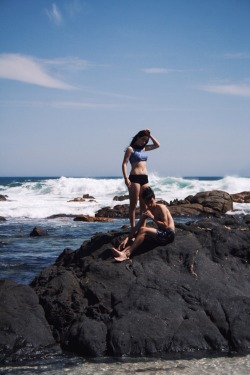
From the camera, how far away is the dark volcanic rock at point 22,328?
682 cm

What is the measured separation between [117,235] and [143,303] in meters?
1.89

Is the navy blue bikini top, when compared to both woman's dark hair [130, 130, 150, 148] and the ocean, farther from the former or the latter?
the ocean

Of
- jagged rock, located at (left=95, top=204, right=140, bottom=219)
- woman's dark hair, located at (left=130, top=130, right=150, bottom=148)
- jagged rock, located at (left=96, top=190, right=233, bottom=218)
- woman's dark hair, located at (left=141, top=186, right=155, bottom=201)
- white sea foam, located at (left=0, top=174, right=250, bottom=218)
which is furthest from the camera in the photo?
white sea foam, located at (left=0, top=174, right=250, bottom=218)

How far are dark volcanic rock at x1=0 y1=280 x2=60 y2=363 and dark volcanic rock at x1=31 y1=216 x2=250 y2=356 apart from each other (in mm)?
198

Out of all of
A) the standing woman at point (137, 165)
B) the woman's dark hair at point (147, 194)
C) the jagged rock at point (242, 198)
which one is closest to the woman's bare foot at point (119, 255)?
the standing woman at point (137, 165)

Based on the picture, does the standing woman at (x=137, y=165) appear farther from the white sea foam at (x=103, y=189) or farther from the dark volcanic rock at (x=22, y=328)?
the white sea foam at (x=103, y=189)

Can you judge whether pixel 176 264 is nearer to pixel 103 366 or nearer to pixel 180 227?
pixel 180 227

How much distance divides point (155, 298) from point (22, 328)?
198 centimetres

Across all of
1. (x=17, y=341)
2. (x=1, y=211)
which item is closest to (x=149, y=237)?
(x=17, y=341)

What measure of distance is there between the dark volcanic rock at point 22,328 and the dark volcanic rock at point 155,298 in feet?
0.65

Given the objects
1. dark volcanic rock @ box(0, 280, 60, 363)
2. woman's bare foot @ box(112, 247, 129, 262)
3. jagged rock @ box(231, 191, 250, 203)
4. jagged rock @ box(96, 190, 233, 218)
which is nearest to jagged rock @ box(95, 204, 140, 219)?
jagged rock @ box(96, 190, 233, 218)

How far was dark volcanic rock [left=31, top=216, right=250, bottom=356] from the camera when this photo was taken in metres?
7.03

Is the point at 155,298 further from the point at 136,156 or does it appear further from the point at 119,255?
the point at 136,156

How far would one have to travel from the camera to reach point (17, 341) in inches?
272
